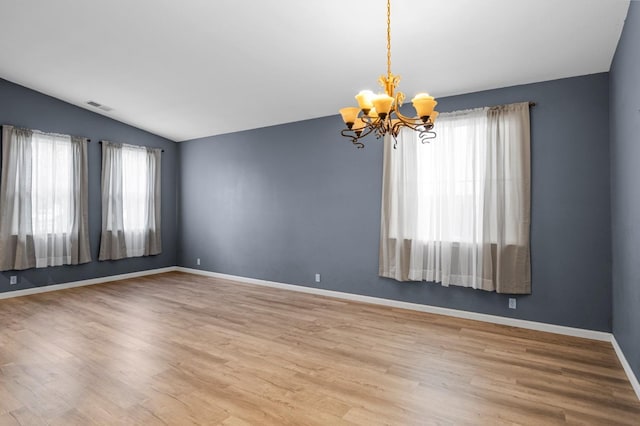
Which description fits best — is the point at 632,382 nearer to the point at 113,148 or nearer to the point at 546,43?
the point at 546,43

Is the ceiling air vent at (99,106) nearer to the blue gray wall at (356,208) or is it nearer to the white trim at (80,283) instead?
the blue gray wall at (356,208)

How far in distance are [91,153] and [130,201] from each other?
3.63ft

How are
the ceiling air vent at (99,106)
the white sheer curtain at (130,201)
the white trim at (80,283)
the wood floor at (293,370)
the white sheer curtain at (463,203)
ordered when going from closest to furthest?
1. the wood floor at (293,370)
2. the white sheer curtain at (463,203)
3. the white trim at (80,283)
4. the ceiling air vent at (99,106)
5. the white sheer curtain at (130,201)

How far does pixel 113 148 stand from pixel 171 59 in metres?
3.16

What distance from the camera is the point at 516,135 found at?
12.8 ft

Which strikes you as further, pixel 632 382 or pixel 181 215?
pixel 181 215

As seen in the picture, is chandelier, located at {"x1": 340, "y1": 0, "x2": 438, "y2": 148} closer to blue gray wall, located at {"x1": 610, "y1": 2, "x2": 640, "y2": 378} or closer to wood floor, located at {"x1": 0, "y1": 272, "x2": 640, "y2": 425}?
blue gray wall, located at {"x1": 610, "y1": 2, "x2": 640, "y2": 378}

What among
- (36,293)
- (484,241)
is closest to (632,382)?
(484,241)

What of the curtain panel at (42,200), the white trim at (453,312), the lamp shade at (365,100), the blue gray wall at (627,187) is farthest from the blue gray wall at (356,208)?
the lamp shade at (365,100)

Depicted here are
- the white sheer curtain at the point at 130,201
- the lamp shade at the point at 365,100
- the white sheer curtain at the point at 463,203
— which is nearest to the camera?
the lamp shade at the point at 365,100

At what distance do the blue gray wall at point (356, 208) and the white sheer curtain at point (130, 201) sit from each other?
0.65 metres

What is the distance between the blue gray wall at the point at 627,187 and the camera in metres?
2.47

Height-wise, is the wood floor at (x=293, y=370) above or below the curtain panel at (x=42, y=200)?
below

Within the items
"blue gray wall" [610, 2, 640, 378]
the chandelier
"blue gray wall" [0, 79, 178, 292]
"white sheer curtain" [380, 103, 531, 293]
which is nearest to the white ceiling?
"blue gray wall" [610, 2, 640, 378]
